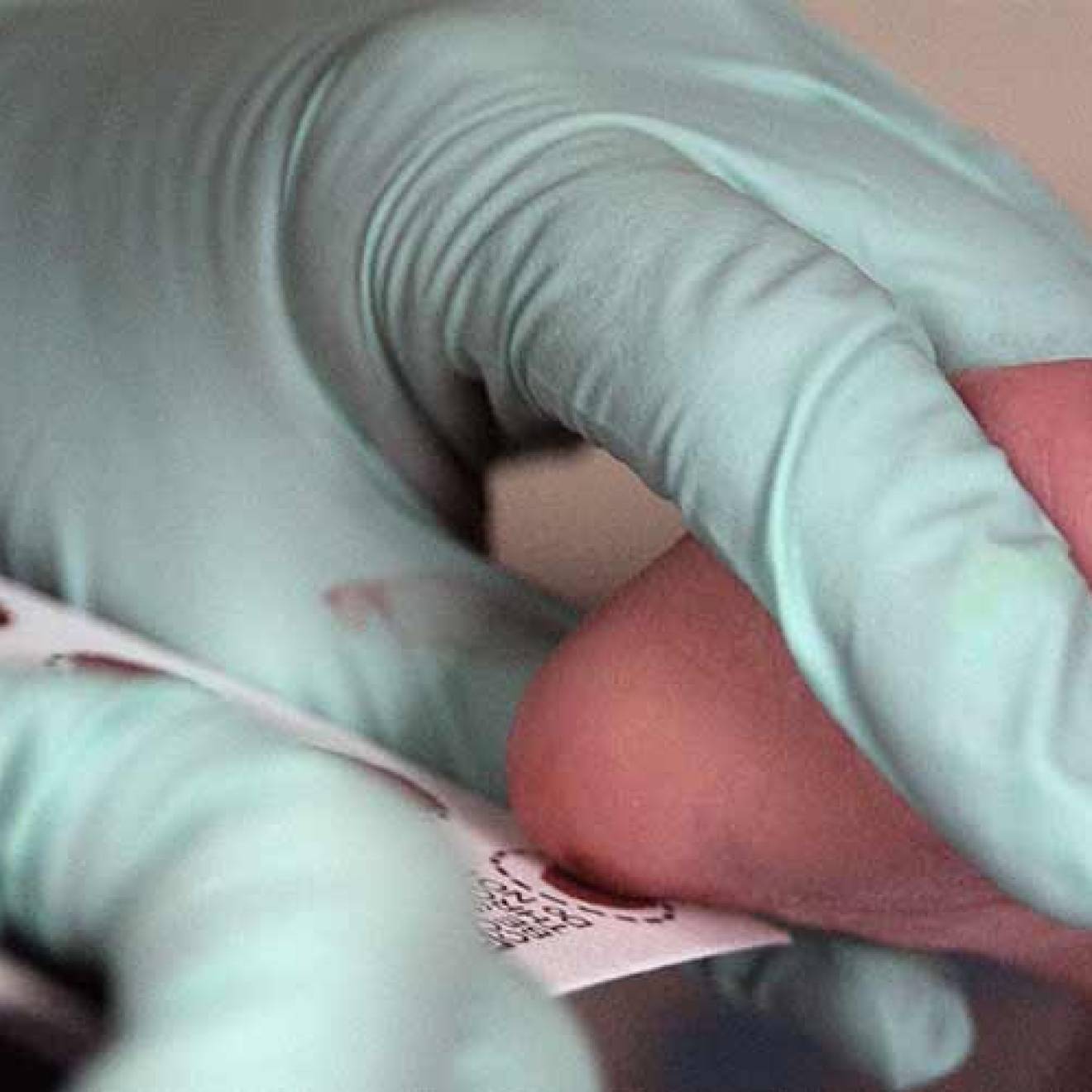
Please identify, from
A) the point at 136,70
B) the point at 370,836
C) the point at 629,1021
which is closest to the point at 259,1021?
the point at 370,836

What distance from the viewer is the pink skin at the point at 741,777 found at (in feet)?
0.99

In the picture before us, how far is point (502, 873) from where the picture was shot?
Answer: 32cm

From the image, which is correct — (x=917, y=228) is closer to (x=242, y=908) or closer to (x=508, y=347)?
(x=508, y=347)

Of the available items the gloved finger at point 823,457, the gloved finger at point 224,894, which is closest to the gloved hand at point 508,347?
the gloved finger at point 823,457

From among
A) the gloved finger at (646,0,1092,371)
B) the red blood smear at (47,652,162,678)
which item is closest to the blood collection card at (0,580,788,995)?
the red blood smear at (47,652,162,678)

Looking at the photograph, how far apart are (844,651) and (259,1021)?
0.14m

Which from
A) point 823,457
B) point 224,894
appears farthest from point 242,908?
point 823,457

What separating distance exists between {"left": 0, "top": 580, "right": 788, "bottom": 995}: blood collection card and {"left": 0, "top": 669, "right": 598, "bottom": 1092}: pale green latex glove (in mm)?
84

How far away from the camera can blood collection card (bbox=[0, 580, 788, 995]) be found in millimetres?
294

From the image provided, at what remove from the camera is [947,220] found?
15.5 inches

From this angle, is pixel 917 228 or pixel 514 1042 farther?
pixel 917 228

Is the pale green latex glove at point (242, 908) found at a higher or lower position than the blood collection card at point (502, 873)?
higher

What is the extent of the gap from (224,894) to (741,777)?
15 centimetres

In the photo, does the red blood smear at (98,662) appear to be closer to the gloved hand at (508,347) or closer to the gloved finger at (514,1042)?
the gloved hand at (508,347)
